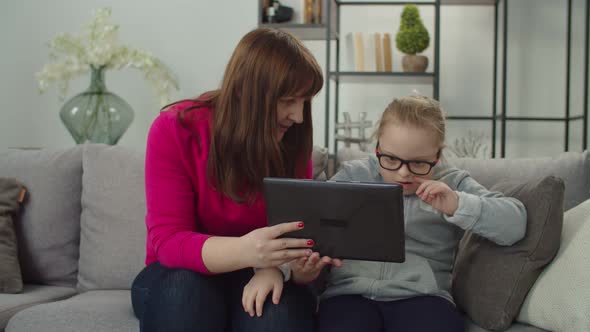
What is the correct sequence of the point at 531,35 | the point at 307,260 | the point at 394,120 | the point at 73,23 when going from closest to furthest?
Result: the point at 307,260 → the point at 394,120 → the point at 531,35 → the point at 73,23

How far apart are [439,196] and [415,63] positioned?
1.61 m

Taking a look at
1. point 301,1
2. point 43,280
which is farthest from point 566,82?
point 43,280

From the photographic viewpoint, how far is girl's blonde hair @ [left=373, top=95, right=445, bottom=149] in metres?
1.39

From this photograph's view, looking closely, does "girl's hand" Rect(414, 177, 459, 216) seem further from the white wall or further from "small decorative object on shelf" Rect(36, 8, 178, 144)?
the white wall

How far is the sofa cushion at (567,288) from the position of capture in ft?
3.78

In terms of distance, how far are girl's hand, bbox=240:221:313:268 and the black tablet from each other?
0.02m

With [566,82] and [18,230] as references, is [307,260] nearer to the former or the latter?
[18,230]

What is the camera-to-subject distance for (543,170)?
164 cm

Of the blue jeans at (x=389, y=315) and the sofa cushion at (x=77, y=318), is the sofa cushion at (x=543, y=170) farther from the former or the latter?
the sofa cushion at (x=77, y=318)

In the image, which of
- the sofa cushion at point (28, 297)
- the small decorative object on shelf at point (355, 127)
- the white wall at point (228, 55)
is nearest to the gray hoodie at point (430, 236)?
the sofa cushion at point (28, 297)

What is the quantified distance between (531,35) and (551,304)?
7.00 feet

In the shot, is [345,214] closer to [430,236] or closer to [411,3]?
[430,236]

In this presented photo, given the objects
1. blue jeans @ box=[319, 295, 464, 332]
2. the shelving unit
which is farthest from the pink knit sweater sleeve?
the shelving unit

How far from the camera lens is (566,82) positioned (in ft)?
9.25
